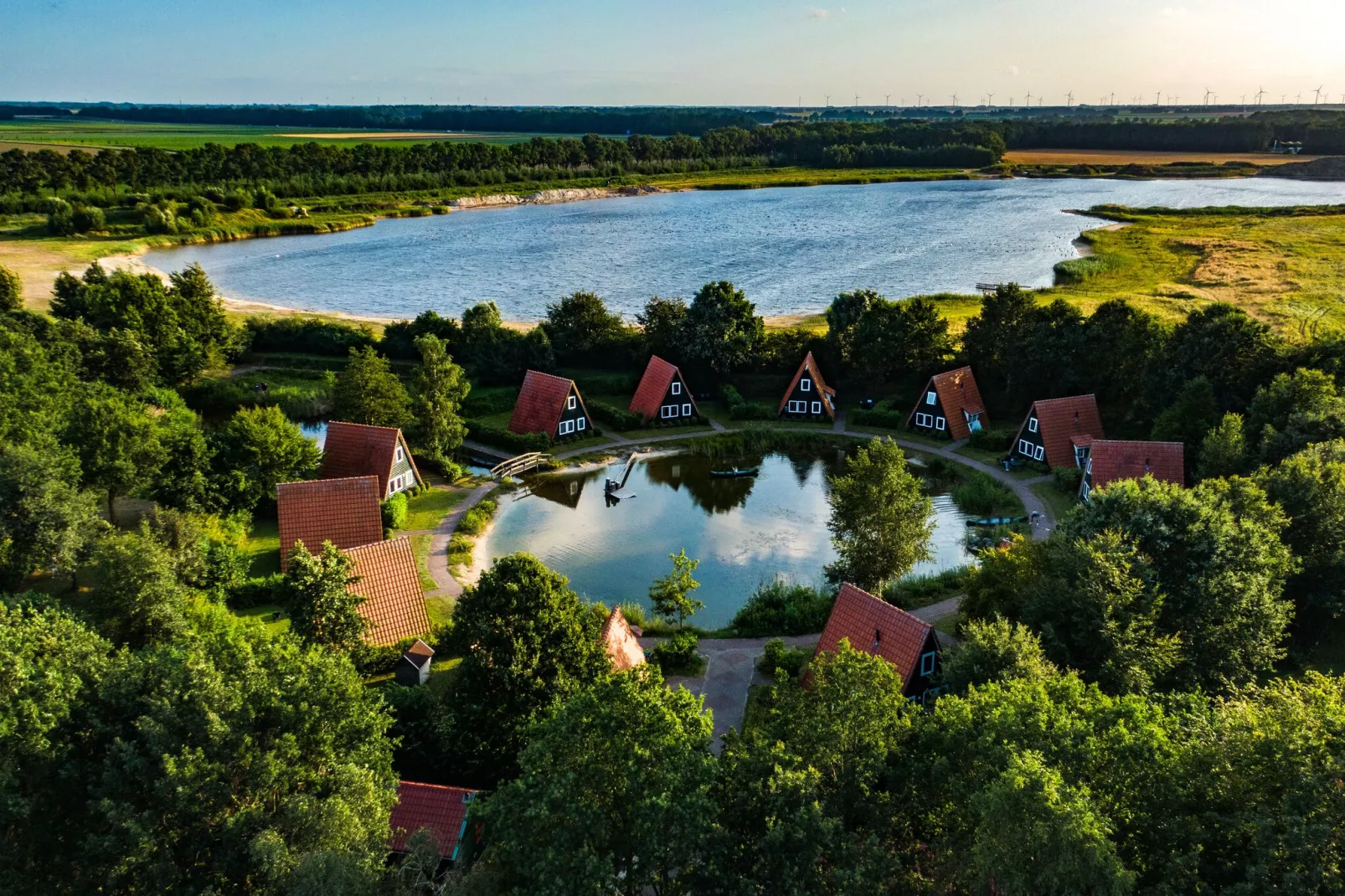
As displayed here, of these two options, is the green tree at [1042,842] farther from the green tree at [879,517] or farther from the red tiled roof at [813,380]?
the red tiled roof at [813,380]

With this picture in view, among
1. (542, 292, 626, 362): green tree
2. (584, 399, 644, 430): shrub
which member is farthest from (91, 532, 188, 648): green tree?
(542, 292, 626, 362): green tree

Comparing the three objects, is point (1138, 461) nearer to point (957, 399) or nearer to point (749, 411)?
point (957, 399)

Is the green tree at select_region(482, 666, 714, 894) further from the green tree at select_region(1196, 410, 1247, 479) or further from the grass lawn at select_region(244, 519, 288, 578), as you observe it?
the green tree at select_region(1196, 410, 1247, 479)

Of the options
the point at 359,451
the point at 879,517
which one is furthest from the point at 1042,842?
the point at 359,451

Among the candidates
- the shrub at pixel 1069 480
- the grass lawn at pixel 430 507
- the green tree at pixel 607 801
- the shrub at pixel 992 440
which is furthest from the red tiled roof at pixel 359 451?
the shrub at pixel 1069 480

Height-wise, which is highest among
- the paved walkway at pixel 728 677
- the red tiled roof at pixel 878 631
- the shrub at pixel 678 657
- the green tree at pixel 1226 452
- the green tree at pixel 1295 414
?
the green tree at pixel 1295 414

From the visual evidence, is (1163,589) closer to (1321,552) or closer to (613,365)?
(1321,552)
